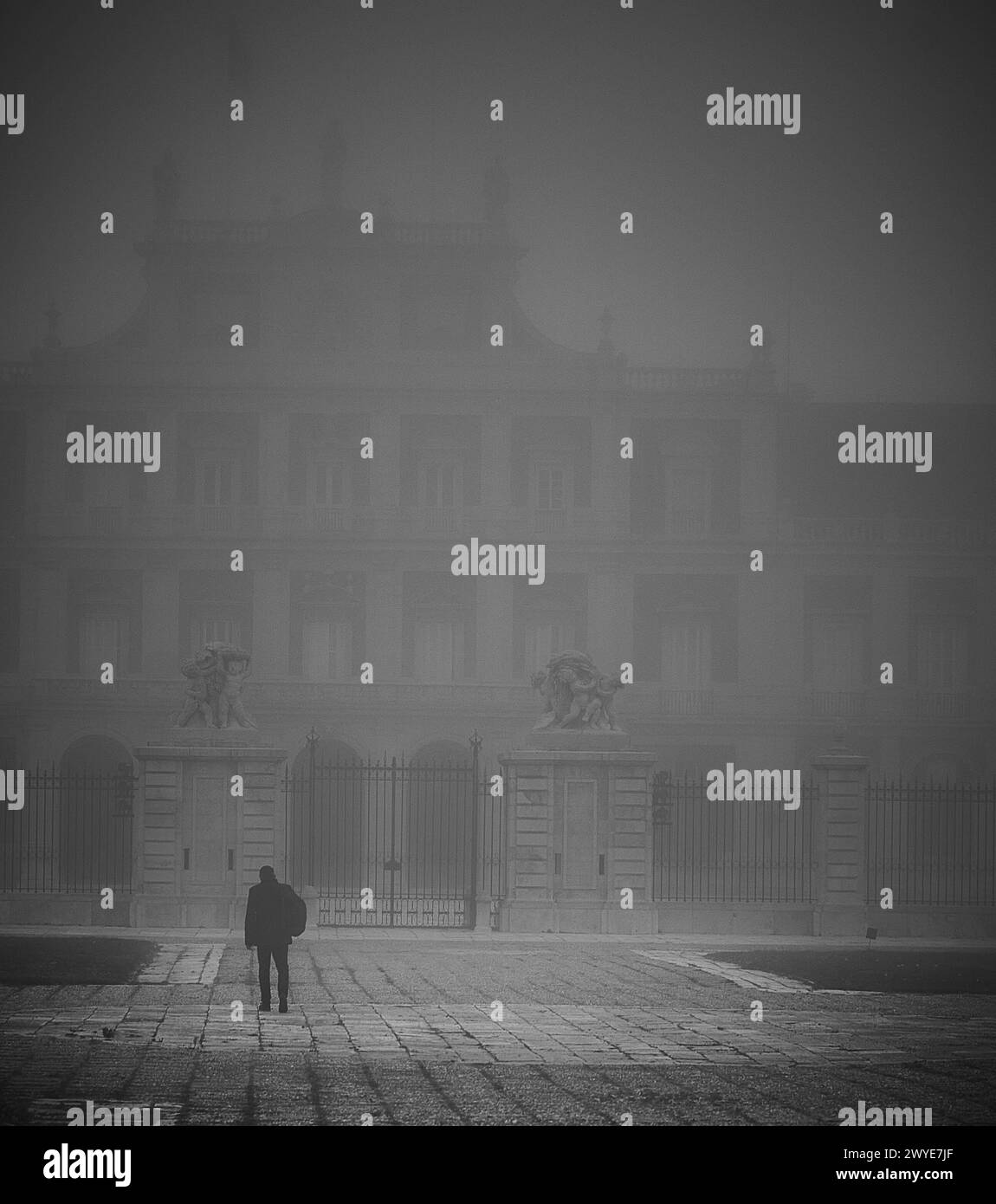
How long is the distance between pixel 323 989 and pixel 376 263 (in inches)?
1615

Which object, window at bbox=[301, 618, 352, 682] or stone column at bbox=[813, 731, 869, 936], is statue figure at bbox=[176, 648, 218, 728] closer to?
stone column at bbox=[813, 731, 869, 936]

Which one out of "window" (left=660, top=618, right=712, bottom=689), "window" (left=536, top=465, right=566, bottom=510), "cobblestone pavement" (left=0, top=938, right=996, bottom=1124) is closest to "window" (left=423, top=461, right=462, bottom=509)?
"window" (left=536, top=465, right=566, bottom=510)

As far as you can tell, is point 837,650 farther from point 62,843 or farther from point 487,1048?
point 487,1048

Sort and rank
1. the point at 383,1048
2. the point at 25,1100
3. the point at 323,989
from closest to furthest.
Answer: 1. the point at 25,1100
2. the point at 383,1048
3. the point at 323,989

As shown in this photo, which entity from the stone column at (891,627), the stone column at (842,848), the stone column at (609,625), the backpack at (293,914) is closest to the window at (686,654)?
the stone column at (609,625)

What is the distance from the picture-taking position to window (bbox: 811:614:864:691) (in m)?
58.0

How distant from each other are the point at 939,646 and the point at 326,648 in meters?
18.8

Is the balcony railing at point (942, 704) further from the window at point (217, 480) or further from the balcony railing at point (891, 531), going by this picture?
the window at point (217, 480)

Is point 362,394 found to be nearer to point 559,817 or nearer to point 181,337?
point 181,337

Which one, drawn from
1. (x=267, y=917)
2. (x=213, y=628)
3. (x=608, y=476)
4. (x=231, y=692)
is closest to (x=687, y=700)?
(x=608, y=476)

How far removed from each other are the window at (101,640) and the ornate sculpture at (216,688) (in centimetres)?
2766

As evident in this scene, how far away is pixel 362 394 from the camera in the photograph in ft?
189

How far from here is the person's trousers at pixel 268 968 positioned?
17.9m
